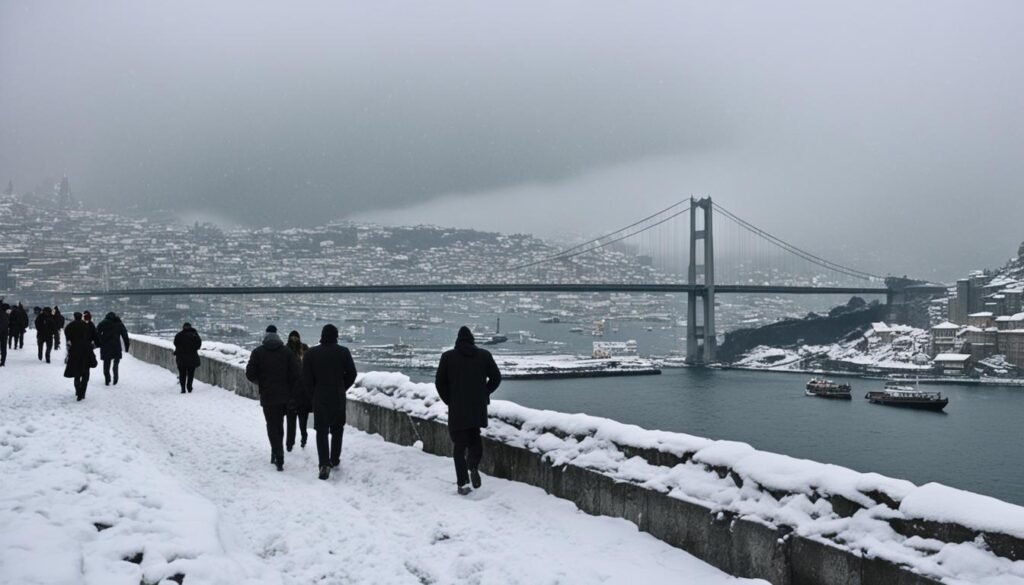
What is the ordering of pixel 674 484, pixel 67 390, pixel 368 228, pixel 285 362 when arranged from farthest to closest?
pixel 368 228 < pixel 67 390 < pixel 285 362 < pixel 674 484

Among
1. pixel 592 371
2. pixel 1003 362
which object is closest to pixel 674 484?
pixel 592 371

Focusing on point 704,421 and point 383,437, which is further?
point 704,421

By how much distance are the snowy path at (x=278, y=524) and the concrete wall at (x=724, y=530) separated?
0.10m

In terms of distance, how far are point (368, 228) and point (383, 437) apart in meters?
154

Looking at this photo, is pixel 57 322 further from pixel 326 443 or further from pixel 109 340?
pixel 326 443

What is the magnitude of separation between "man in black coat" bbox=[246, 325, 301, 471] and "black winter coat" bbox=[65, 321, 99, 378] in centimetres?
473

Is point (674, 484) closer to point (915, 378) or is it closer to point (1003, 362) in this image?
point (915, 378)

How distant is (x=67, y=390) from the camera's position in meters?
11.3

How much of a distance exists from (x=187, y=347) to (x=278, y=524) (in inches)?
319

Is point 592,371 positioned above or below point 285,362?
below

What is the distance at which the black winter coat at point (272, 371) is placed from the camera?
6.89 metres

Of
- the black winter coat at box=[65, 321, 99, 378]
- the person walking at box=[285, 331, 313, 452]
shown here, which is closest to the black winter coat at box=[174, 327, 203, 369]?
the black winter coat at box=[65, 321, 99, 378]

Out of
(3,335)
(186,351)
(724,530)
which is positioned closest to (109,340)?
(186,351)

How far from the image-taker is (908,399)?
55.2 m
